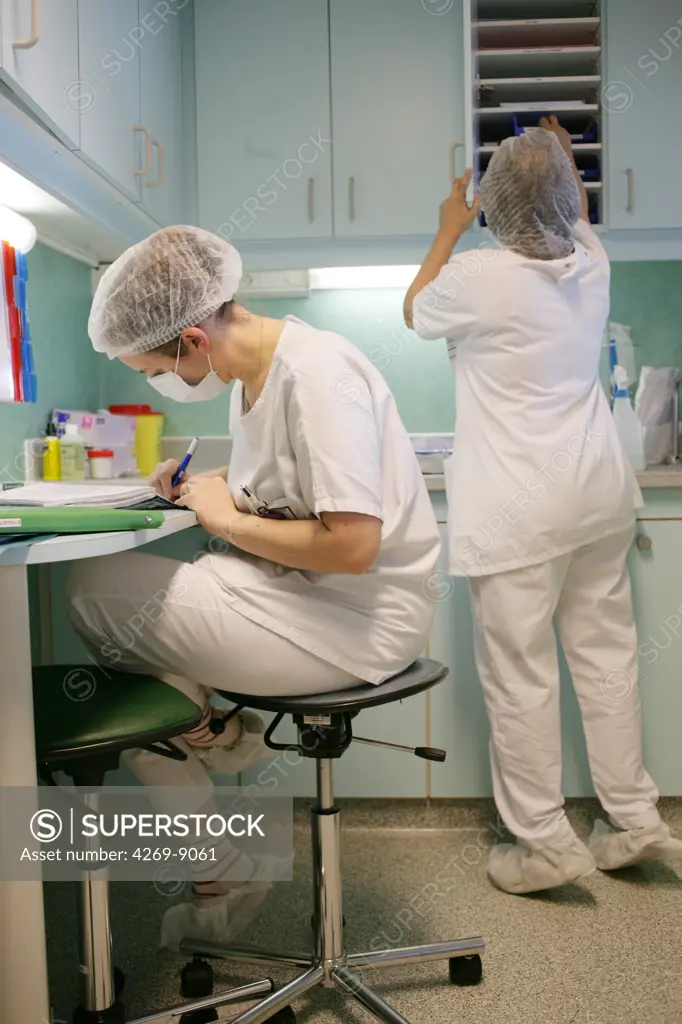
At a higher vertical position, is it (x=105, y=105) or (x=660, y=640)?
(x=105, y=105)

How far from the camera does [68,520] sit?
1087 mm

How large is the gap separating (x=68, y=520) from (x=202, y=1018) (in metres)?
0.84

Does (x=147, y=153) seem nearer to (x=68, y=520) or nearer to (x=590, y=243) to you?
(x=590, y=243)

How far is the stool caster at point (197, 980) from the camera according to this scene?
152 centimetres

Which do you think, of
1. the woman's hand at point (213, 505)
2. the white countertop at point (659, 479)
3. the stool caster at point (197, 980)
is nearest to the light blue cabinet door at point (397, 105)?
the white countertop at point (659, 479)

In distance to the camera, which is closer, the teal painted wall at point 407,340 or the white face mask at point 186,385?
the white face mask at point 186,385

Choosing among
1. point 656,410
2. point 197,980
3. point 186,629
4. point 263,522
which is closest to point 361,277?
point 656,410

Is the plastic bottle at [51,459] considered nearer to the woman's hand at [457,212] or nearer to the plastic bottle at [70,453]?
the plastic bottle at [70,453]

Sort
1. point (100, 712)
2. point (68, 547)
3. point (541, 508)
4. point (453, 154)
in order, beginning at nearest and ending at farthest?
point (68, 547) < point (100, 712) < point (541, 508) < point (453, 154)

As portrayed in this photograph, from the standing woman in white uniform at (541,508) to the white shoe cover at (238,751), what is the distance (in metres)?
0.55

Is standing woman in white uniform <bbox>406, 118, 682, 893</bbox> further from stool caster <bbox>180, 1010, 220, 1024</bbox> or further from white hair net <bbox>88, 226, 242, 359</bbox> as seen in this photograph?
stool caster <bbox>180, 1010, 220, 1024</bbox>

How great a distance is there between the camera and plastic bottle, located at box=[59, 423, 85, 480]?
2236 millimetres

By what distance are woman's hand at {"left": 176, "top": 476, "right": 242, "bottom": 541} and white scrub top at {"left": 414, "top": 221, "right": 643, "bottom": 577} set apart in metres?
0.62

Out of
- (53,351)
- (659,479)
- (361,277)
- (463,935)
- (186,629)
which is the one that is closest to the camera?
(186,629)
